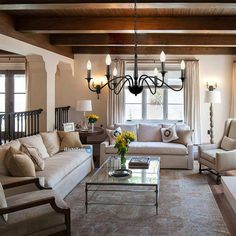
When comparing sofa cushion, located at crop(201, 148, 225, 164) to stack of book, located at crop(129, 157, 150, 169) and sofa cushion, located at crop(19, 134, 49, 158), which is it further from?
sofa cushion, located at crop(19, 134, 49, 158)

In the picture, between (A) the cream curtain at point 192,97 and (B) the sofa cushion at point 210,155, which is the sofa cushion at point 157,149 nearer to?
(B) the sofa cushion at point 210,155

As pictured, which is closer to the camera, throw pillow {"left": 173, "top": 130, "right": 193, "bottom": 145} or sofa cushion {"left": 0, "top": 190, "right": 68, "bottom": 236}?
sofa cushion {"left": 0, "top": 190, "right": 68, "bottom": 236}

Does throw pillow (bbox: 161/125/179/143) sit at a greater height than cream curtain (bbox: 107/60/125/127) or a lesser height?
lesser

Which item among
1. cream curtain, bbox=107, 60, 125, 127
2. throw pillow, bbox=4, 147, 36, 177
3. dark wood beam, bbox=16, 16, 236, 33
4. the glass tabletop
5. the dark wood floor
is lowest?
the dark wood floor

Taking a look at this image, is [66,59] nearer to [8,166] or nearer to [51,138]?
[51,138]

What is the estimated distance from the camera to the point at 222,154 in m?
5.52

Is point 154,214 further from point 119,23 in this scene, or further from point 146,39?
point 146,39

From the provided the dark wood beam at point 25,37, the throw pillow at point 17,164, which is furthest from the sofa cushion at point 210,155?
the dark wood beam at point 25,37

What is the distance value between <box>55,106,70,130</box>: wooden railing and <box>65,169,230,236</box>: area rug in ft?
8.58

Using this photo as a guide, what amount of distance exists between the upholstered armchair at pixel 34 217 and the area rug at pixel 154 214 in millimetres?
537

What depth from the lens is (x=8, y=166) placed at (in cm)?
400

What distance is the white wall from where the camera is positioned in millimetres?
8055

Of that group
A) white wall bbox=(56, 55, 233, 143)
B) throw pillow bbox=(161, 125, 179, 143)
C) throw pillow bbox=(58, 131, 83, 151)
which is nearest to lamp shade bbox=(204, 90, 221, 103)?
white wall bbox=(56, 55, 233, 143)

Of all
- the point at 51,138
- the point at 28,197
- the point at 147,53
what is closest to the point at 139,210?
the point at 28,197
